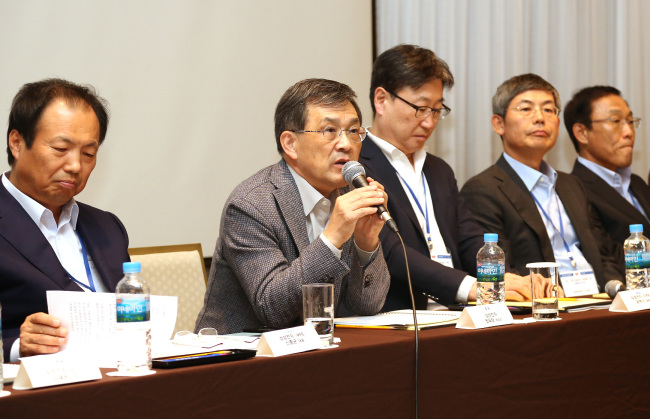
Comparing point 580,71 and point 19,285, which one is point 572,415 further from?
point 580,71

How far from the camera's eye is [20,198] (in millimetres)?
2230

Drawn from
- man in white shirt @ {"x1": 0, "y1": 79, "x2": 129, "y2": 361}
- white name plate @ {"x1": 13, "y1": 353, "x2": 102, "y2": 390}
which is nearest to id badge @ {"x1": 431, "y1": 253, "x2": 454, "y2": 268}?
man in white shirt @ {"x1": 0, "y1": 79, "x2": 129, "y2": 361}

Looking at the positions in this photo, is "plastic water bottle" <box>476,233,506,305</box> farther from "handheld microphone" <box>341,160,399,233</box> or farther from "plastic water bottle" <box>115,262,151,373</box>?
"plastic water bottle" <box>115,262,151,373</box>

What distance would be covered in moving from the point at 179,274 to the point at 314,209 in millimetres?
851

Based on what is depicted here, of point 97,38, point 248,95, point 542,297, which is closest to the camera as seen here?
point 542,297

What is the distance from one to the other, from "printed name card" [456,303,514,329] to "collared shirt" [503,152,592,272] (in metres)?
→ 1.81

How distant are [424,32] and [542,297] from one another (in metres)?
2.44

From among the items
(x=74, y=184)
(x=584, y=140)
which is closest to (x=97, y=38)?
(x=74, y=184)

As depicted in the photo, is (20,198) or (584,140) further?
(584,140)

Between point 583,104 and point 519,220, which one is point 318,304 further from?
point 583,104

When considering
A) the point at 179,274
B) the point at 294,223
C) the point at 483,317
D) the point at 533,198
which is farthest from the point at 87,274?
the point at 533,198

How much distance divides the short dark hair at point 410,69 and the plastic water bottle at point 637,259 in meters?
1.19

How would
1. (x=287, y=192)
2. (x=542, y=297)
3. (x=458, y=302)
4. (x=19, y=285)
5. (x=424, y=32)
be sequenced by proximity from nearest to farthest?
(x=19, y=285) → (x=542, y=297) → (x=287, y=192) → (x=458, y=302) → (x=424, y=32)

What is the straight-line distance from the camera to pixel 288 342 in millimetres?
1654
